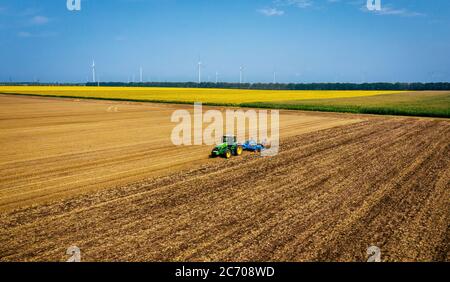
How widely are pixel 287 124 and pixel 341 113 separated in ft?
53.5

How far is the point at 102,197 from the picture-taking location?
12.0m

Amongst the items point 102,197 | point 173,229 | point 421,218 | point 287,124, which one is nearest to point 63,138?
point 102,197

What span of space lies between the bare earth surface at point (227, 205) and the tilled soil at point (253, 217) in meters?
0.04

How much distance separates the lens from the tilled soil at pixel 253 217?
8.28 metres

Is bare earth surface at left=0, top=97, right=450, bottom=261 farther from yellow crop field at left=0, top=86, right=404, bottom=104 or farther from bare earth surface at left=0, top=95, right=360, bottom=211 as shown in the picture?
yellow crop field at left=0, top=86, right=404, bottom=104

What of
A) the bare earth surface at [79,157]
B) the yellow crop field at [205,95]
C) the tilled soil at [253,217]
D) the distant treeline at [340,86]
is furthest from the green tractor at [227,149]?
the distant treeline at [340,86]

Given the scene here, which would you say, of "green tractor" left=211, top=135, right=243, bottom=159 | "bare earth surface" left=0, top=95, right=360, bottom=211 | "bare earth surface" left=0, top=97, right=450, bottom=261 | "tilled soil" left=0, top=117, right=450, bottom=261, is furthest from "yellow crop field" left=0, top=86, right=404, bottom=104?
"tilled soil" left=0, top=117, right=450, bottom=261

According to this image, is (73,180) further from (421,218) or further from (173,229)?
(421,218)

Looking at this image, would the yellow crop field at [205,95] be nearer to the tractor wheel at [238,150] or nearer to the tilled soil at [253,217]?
the tractor wheel at [238,150]

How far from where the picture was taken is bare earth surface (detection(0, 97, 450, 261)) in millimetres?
8406

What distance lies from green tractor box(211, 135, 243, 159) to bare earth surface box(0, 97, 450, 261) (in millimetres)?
853

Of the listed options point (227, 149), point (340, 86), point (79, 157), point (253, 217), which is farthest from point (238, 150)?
point (340, 86)
